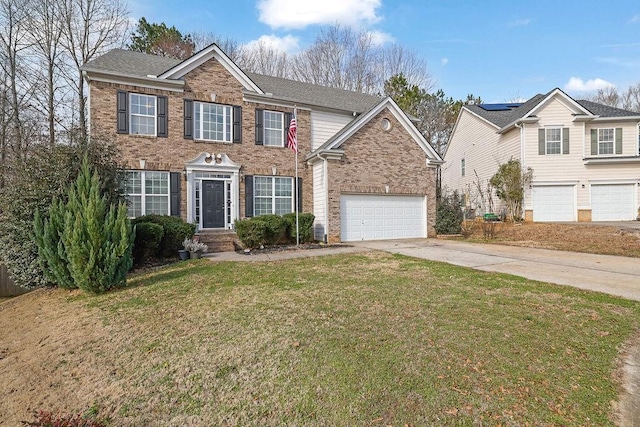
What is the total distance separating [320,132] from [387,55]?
1734 cm

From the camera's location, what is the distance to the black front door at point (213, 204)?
13.3 metres

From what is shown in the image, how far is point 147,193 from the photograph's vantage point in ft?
40.8

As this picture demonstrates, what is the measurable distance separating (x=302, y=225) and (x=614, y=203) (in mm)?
18603

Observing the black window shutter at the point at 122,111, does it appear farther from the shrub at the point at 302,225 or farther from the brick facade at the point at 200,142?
the shrub at the point at 302,225

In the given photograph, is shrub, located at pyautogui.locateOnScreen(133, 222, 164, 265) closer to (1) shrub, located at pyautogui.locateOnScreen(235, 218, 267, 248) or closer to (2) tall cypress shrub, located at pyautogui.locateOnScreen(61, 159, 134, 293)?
(1) shrub, located at pyautogui.locateOnScreen(235, 218, 267, 248)

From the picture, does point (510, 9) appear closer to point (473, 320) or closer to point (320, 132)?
point (320, 132)

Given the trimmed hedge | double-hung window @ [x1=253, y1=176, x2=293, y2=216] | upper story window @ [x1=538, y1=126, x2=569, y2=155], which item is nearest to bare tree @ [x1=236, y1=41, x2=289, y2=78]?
double-hung window @ [x1=253, y1=176, x2=293, y2=216]

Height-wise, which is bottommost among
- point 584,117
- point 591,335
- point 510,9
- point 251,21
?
point 591,335

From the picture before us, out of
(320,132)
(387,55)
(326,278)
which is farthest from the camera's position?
(387,55)

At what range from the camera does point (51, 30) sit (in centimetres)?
1856

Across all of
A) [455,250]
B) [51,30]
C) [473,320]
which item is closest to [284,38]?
[51,30]

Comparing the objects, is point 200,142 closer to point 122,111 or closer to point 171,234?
point 122,111

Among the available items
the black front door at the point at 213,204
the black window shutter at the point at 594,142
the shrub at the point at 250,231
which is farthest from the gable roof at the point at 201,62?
the black window shutter at the point at 594,142

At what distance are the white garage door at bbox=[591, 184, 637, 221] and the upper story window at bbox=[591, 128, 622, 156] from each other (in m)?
2.08
